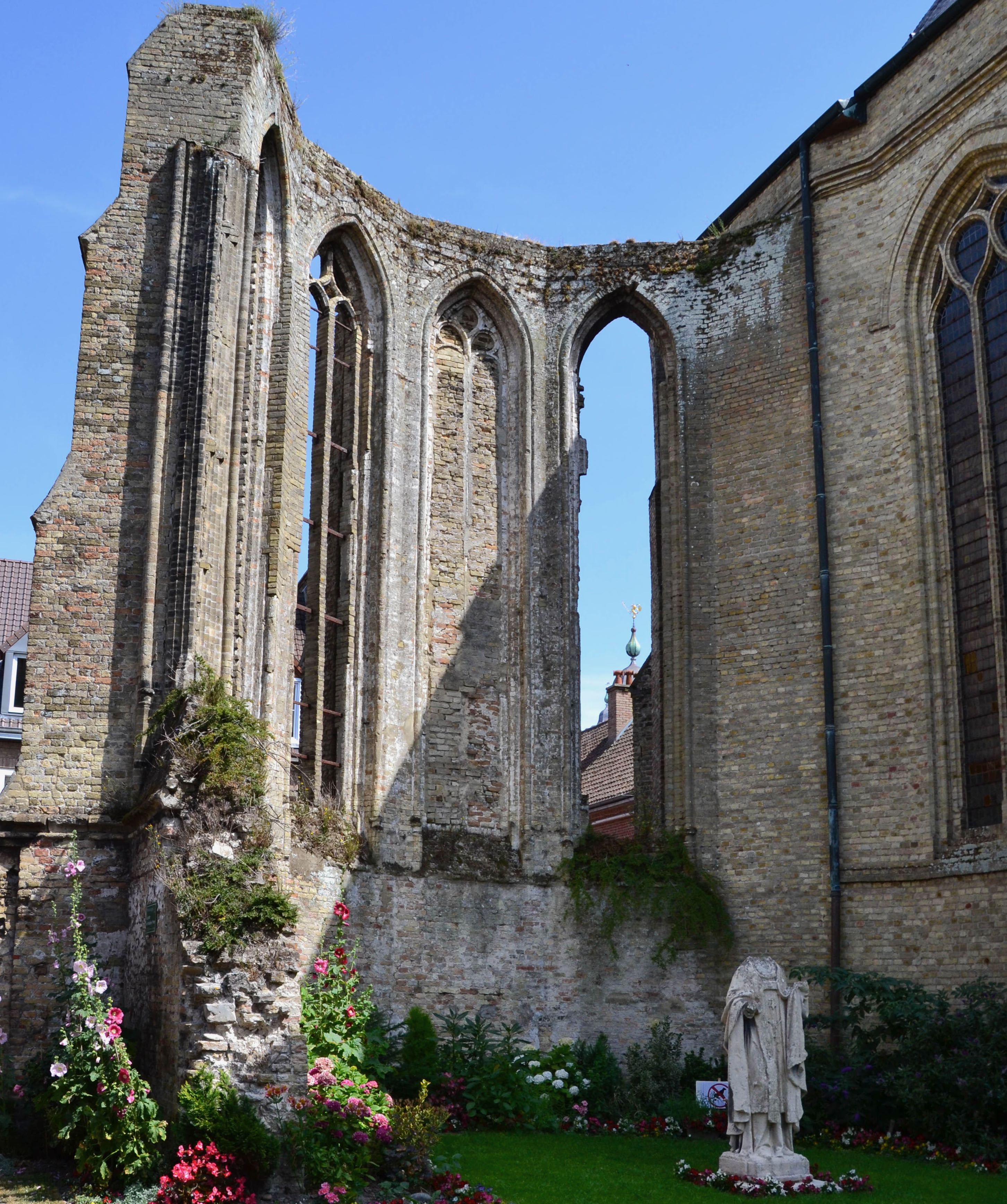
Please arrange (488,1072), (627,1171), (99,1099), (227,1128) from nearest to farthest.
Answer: (227,1128)
(99,1099)
(627,1171)
(488,1072)

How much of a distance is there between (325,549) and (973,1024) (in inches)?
326

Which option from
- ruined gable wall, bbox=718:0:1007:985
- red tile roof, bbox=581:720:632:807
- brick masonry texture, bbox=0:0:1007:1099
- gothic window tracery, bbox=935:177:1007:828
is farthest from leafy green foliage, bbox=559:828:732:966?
red tile roof, bbox=581:720:632:807

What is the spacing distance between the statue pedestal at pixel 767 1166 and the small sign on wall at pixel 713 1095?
2.70 meters

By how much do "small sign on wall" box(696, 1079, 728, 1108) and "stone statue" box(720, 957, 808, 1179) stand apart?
2.53 meters

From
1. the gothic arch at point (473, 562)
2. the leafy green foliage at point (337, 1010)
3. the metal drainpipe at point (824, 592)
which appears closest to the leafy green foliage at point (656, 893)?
the gothic arch at point (473, 562)

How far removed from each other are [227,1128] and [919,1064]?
6.32 metres

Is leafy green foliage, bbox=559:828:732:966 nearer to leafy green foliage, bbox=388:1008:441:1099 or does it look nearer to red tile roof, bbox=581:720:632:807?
Answer: leafy green foliage, bbox=388:1008:441:1099

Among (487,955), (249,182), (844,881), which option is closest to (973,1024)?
(844,881)

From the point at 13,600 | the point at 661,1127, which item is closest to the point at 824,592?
the point at 661,1127

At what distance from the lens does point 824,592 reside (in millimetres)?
15523

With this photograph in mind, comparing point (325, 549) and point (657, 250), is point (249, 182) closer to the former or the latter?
point (325, 549)

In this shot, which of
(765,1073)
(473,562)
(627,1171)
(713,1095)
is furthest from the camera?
(473,562)

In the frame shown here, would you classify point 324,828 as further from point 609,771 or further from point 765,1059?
point 609,771

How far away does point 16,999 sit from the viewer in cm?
1186
